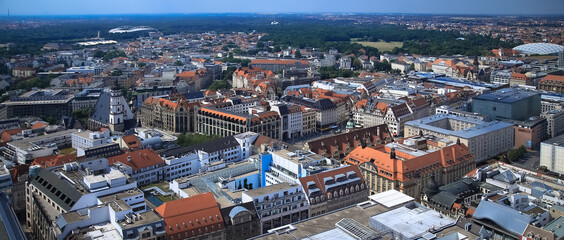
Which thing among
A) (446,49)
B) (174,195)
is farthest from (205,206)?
(446,49)

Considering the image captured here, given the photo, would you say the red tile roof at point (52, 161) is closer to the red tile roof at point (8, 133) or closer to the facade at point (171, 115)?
the red tile roof at point (8, 133)

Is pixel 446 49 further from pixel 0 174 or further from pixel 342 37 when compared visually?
pixel 0 174

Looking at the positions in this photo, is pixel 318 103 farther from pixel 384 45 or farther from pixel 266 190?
pixel 384 45

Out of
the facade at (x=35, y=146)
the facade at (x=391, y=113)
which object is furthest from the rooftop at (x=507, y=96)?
the facade at (x=35, y=146)

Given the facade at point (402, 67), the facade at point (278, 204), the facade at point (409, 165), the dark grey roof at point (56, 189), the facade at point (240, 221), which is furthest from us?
the facade at point (402, 67)

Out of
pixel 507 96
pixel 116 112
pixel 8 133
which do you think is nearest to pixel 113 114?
pixel 116 112

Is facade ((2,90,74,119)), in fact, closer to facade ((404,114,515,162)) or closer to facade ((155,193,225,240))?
facade ((404,114,515,162))

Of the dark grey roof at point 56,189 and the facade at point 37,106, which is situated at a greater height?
the facade at point 37,106
